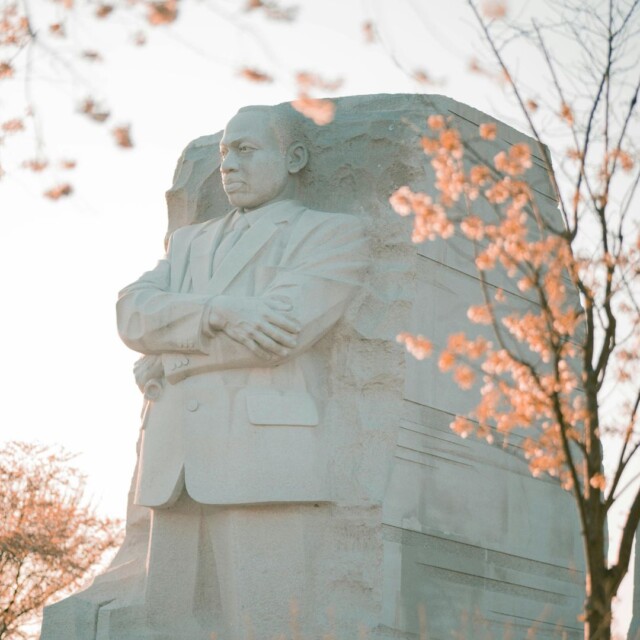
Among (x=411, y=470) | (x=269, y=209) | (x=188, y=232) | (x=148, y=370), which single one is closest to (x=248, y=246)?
(x=269, y=209)

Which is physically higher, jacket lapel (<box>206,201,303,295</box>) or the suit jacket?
jacket lapel (<box>206,201,303,295</box>)

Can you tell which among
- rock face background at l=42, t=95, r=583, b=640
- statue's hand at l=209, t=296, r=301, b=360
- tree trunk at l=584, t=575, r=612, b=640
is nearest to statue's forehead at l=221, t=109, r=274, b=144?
rock face background at l=42, t=95, r=583, b=640

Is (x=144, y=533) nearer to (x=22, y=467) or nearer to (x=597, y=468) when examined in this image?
(x=597, y=468)

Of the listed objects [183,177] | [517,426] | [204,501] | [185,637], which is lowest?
[185,637]

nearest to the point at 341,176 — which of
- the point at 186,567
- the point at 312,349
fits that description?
the point at 312,349

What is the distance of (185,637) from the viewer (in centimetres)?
808

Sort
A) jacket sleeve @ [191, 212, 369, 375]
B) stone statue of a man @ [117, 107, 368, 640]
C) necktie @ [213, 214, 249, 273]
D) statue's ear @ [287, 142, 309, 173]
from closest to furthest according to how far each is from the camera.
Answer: stone statue of a man @ [117, 107, 368, 640]
jacket sleeve @ [191, 212, 369, 375]
necktie @ [213, 214, 249, 273]
statue's ear @ [287, 142, 309, 173]

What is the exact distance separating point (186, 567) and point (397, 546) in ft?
3.45

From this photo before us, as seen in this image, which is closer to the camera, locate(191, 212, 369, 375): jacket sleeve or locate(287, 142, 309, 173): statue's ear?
locate(191, 212, 369, 375): jacket sleeve

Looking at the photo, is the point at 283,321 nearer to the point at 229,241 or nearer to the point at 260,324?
the point at 260,324

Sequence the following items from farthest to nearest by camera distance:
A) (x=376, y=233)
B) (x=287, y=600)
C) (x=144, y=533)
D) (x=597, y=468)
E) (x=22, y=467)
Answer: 1. (x=22, y=467)
2. (x=144, y=533)
3. (x=376, y=233)
4. (x=287, y=600)
5. (x=597, y=468)

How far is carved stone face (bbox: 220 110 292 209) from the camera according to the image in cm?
848

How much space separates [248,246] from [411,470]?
1377 mm

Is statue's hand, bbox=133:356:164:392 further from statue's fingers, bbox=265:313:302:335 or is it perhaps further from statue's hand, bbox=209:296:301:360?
statue's fingers, bbox=265:313:302:335
